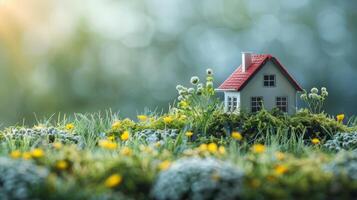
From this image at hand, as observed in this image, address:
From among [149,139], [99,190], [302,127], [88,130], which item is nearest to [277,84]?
[302,127]

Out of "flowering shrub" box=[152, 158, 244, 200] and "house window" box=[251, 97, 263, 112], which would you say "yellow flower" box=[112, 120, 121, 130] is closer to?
"house window" box=[251, 97, 263, 112]

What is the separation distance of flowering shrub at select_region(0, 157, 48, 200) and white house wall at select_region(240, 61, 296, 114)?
452 centimetres

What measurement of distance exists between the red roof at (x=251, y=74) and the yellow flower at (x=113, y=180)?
4009mm

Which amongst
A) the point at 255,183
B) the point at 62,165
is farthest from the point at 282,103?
the point at 62,165

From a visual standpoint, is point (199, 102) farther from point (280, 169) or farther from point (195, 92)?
point (280, 169)

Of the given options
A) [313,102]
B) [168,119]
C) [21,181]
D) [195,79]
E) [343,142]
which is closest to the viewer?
[21,181]

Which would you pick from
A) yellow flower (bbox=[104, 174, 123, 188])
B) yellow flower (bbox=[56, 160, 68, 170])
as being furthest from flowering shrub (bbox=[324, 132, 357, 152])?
yellow flower (bbox=[56, 160, 68, 170])

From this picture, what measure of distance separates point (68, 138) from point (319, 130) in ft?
12.0

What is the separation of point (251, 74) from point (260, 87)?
0.91ft

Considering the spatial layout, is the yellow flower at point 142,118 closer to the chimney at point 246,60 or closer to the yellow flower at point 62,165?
the chimney at point 246,60

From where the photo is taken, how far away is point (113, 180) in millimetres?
4738

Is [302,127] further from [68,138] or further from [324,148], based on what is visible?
[68,138]

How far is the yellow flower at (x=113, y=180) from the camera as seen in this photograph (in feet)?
15.6

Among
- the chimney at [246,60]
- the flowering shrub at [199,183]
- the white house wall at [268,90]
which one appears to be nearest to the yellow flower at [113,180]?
the flowering shrub at [199,183]
